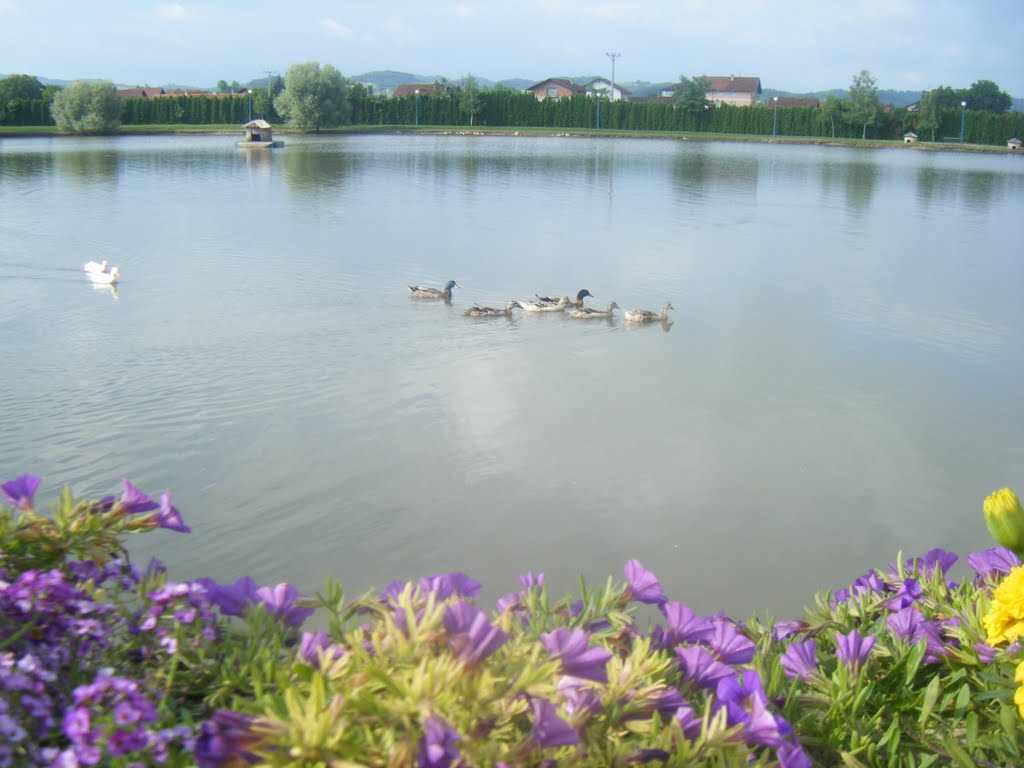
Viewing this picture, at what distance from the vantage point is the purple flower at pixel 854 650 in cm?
205

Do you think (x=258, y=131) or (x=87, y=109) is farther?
(x=87, y=109)

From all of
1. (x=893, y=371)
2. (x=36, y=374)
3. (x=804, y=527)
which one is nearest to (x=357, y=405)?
(x=36, y=374)

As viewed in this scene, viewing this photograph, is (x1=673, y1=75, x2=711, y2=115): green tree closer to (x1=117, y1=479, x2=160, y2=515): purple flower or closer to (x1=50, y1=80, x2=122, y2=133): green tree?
(x1=50, y1=80, x2=122, y2=133): green tree

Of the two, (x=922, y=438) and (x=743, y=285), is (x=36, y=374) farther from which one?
(x=743, y=285)

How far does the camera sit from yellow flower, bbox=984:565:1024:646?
1.79 m

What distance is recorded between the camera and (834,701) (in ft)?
6.47

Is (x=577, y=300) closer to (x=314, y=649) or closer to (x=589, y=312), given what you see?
(x=589, y=312)

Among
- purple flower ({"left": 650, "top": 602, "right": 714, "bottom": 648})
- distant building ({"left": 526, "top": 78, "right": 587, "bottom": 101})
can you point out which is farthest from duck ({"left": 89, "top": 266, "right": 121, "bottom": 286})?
distant building ({"left": 526, "top": 78, "right": 587, "bottom": 101})

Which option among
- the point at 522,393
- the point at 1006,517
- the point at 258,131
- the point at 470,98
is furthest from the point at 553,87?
the point at 1006,517

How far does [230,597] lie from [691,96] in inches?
3012

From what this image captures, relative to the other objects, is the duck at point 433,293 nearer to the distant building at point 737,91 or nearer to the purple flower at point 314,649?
the purple flower at point 314,649

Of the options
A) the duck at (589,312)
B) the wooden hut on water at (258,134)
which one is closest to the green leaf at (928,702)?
the duck at (589,312)

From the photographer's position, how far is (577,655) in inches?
56.9

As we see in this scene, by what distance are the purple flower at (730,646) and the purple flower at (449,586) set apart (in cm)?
47
